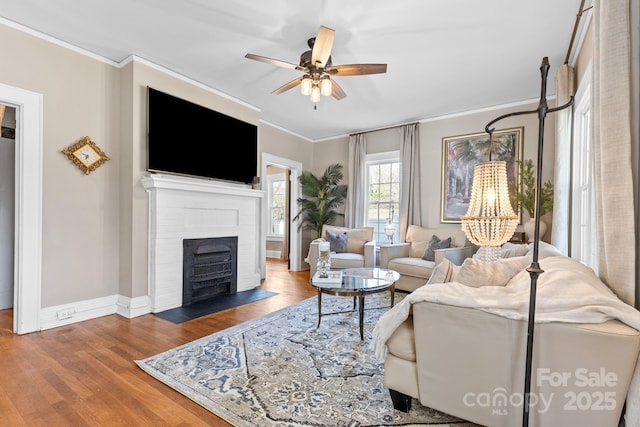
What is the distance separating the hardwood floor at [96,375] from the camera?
1.56 m

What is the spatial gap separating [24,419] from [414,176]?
4.86 metres

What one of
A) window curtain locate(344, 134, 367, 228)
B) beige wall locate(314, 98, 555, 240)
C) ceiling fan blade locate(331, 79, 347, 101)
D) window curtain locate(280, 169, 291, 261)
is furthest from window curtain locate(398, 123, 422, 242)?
window curtain locate(280, 169, 291, 261)

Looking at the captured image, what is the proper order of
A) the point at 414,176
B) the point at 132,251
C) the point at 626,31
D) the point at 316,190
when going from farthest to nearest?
the point at 316,190 < the point at 414,176 < the point at 132,251 < the point at 626,31

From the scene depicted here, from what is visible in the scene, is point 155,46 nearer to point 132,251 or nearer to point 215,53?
point 215,53

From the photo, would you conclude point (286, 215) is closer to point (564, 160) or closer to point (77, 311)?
point (77, 311)

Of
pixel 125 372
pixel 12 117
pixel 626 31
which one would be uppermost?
pixel 12 117

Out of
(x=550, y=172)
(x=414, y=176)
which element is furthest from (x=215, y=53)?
(x=550, y=172)

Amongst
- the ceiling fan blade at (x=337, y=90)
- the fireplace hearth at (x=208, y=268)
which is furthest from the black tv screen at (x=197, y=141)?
the ceiling fan blade at (x=337, y=90)

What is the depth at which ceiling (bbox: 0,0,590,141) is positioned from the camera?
234 centimetres

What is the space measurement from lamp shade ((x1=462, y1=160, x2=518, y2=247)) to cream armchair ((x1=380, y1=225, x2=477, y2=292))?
1.79m

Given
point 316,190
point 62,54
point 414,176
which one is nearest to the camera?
point 62,54

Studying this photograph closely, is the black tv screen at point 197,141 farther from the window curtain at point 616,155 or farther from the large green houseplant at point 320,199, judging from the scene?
the window curtain at point 616,155

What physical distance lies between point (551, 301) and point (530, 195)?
2990 millimetres

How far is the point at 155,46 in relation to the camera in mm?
2914
